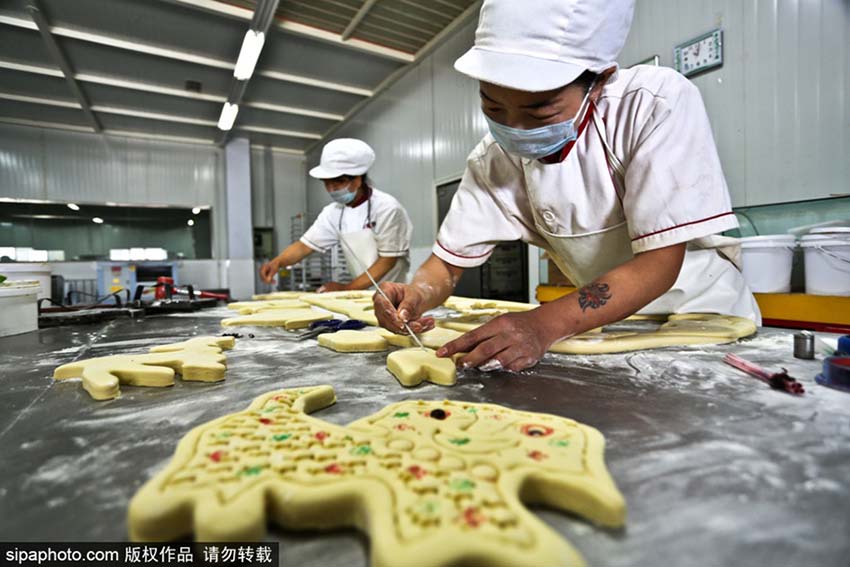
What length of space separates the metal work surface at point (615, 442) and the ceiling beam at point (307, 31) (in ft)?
15.2

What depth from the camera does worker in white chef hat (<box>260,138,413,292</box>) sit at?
10.6 ft

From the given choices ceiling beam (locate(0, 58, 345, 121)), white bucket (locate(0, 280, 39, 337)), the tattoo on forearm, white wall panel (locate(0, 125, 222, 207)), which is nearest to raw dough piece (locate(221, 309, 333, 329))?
white bucket (locate(0, 280, 39, 337))

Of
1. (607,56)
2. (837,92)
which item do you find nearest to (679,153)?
(607,56)

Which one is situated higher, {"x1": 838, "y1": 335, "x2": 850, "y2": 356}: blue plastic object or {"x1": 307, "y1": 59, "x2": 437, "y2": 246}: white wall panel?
{"x1": 307, "y1": 59, "x2": 437, "y2": 246}: white wall panel

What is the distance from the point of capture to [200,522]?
0.42 meters

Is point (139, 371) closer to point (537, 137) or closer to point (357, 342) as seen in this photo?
point (357, 342)

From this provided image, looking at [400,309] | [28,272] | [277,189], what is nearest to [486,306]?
[400,309]

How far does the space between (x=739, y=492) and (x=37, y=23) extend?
672 centimetres

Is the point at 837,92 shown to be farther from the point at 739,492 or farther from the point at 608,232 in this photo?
the point at 739,492

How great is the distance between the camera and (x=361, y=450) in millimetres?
564

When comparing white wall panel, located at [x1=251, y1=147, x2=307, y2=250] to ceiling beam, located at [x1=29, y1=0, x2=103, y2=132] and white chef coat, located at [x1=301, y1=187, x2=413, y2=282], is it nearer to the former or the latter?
ceiling beam, located at [x1=29, y1=0, x2=103, y2=132]

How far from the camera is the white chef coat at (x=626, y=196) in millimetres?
1093

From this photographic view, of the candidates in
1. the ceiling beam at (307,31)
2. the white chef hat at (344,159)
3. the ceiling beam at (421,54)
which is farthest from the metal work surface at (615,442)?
the ceiling beam at (421,54)

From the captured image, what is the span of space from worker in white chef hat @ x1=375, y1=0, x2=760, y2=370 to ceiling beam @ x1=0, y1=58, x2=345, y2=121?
22.9 feet
